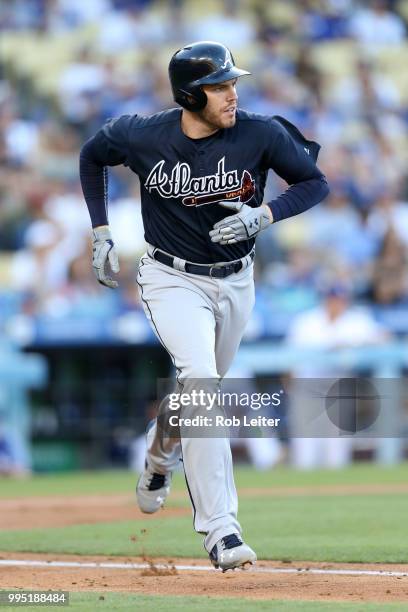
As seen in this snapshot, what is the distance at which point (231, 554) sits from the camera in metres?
4.15

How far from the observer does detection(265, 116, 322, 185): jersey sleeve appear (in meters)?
4.69

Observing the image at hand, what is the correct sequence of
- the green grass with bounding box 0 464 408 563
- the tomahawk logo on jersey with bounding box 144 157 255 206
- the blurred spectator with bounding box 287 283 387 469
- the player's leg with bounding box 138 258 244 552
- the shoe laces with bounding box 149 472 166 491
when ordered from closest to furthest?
the player's leg with bounding box 138 258 244 552
the tomahawk logo on jersey with bounding box 144 157 255 206
the shoe laces with bounding box 149 472 166 491
the green grass with bounding box 0 464 408 563
the blurred spectator with bounding box 287 283 387 469

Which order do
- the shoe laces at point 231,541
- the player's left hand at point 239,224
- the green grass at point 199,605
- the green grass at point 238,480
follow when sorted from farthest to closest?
1. the green grass at point 238,480
2. the player's left hand at point 239,224
3. the shoe laces at point 231,541
4. the green grass at point 199,605

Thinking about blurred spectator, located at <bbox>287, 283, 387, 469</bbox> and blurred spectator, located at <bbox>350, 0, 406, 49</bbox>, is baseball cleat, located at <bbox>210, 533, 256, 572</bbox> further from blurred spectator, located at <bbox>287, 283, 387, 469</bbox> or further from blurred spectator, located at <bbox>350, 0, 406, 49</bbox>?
blurred spectator, located at <bbox>350, 0, 406, 49</bbox>

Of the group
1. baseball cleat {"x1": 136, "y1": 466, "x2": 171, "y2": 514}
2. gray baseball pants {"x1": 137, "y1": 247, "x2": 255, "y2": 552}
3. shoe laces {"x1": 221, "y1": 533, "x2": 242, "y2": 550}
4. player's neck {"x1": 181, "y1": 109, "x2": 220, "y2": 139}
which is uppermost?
player's neck {"x1": 181, "y1": 109, "x2": 220, "y2": 139}

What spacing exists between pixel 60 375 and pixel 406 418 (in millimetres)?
4166

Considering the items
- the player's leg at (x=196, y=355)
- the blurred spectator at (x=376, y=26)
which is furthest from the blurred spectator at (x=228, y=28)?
the player's leg at (x=196, y=355)

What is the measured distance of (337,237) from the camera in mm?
14594

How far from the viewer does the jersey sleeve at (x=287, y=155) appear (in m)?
4.69

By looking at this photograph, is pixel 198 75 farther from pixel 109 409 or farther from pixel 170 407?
pixel 109 409

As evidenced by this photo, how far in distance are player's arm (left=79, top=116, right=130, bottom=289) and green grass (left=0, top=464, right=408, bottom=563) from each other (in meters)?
1.45

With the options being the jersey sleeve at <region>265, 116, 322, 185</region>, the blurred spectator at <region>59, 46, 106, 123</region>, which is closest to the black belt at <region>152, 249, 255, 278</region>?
the jersey sleeve at <region>265, 116, 322, 185</region>

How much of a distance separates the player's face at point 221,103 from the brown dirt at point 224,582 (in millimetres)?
1775

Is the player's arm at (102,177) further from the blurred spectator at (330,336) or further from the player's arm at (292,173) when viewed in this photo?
the blurred spectator at (330,336)
